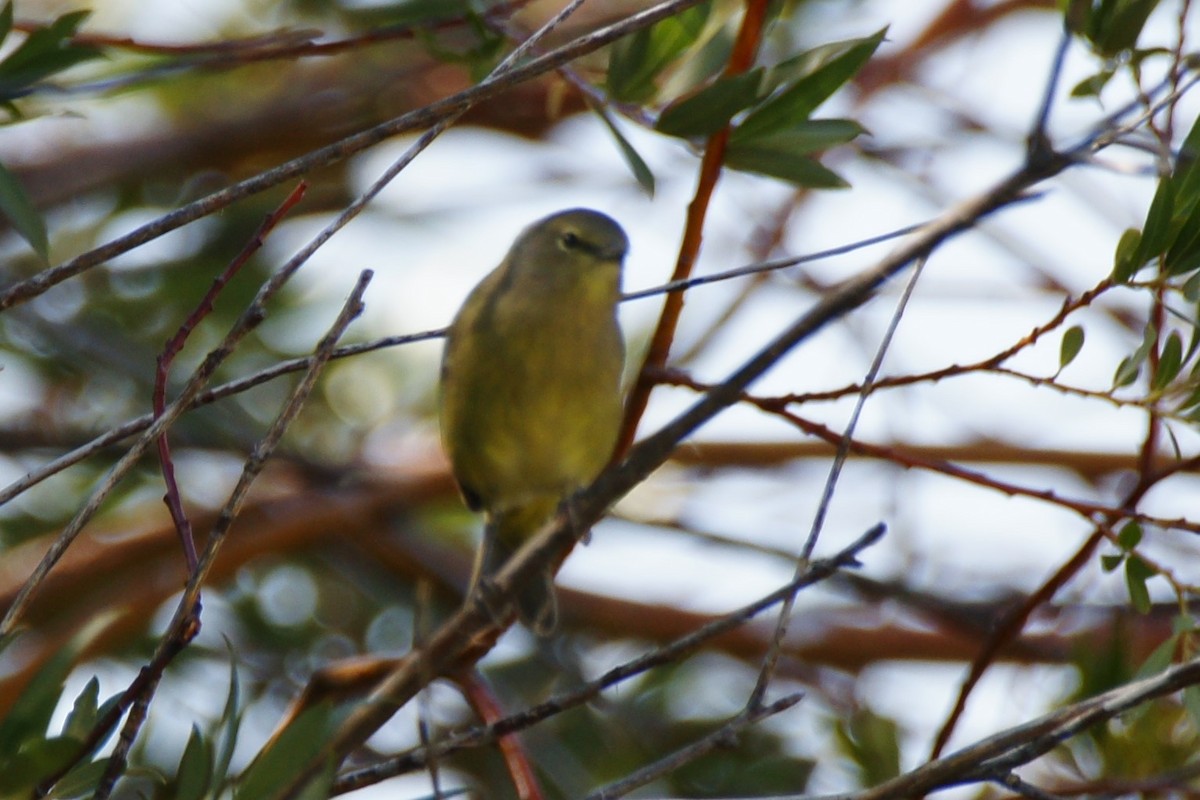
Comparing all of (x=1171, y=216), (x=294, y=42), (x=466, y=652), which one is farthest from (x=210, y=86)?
(x=1171, y=216)

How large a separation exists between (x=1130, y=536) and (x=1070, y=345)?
32 cm

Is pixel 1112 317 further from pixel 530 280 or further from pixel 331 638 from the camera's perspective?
pixel 331 638

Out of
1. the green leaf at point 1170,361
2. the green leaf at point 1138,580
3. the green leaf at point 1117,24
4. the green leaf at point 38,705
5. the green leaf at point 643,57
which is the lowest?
the green leaf at point 1138,580

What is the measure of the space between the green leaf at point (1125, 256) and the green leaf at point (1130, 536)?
0.38 m

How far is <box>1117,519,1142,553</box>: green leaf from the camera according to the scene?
2102 mm

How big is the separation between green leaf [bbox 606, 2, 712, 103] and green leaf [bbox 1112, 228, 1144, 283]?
95 centimetres

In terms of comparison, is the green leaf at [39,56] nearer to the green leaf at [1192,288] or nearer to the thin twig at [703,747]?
the thin twig at [703,747]

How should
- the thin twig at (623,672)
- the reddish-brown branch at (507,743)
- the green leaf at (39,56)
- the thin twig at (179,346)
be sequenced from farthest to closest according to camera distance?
the green leaf at (39,56) → the reddish-brown branch at (507,743) → the thin twig at (179,346) → the thin twig at (623,672)

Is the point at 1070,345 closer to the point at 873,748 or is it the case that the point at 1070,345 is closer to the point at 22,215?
the point at 873,748

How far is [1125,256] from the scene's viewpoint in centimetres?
196

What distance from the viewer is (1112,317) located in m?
4.38

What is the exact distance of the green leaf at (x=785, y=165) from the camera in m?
2.53

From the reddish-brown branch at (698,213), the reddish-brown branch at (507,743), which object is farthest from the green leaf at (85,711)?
the reddish-brown branch at (698,213)

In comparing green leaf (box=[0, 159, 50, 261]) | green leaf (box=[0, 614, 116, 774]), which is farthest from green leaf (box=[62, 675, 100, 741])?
green leaf (box=[0, 159, 50, 261])
